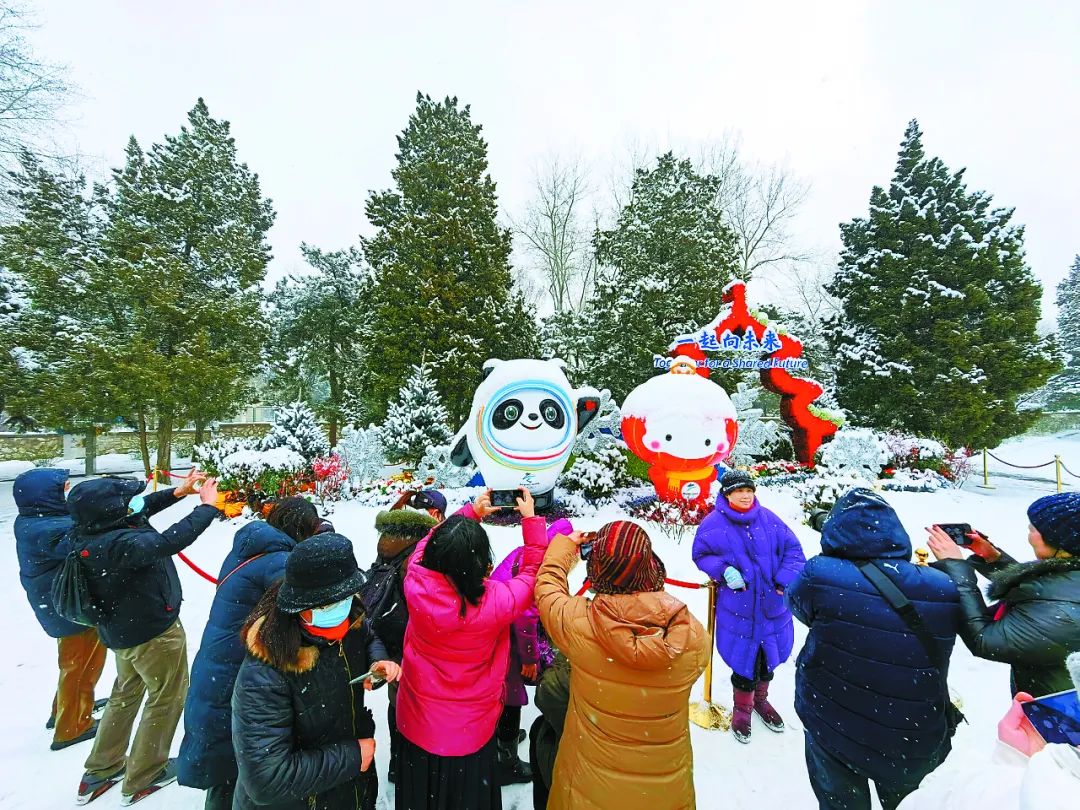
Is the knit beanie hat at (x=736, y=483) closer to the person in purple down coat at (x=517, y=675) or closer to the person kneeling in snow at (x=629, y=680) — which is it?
the person in purple down coat at (x=517, y=675)

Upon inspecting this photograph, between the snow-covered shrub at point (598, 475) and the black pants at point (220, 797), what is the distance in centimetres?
694

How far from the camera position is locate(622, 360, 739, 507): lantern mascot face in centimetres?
699

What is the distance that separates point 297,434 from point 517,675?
8626mm

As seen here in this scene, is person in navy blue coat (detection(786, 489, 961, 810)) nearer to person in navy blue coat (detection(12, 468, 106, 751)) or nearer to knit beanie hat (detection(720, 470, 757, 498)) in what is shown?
knit beanie hat (detection(720, 470, 757, 498))

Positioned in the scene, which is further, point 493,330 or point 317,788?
point 493,330

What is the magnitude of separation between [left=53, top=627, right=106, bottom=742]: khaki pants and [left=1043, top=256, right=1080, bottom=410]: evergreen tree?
115 feet

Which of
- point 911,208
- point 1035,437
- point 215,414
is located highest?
point 911,208

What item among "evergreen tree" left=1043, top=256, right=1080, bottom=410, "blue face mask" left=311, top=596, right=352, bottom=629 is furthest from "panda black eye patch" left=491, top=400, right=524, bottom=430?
"evergreen tree" left=1043, top=256, right=1080, bottom=410

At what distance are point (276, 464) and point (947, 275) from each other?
17.3 m

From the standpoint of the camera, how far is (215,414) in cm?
1381

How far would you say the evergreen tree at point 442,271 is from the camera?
44.4 ft

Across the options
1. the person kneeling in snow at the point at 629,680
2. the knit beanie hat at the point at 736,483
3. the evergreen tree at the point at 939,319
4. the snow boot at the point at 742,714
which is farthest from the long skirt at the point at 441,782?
the evergreen tree at the point at 939,319

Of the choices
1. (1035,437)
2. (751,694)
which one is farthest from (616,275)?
(1035,437)

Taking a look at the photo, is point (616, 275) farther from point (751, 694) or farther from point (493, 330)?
point (751, 694)
